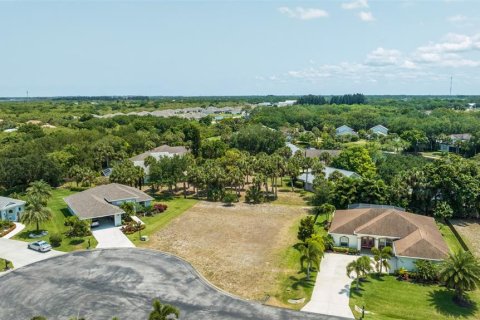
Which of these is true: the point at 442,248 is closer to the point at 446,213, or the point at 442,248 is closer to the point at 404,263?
the point at 404,263

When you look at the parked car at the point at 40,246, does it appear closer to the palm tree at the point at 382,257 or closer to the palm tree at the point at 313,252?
the palm tree at the point at 313,252

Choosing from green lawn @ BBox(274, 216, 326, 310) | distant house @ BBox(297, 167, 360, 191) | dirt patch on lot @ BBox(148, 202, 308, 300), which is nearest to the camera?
green lawn @ BBox(274, 216, 326, 310)

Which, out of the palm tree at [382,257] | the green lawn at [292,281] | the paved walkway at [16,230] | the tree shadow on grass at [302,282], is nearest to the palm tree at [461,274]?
the palm tree at [382,257]

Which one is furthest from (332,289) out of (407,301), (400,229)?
(400,229)

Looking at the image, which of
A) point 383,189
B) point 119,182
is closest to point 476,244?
point 383,189

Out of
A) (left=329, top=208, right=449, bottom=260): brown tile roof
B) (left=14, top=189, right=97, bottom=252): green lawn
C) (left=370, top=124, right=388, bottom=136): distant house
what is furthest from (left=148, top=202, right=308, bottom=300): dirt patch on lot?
(left=370, top=124, right=388, bottom=136): distant house

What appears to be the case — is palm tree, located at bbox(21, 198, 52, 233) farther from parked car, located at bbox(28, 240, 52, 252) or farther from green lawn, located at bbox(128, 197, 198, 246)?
green lawn, located at bbox(128, 197, 198, 246)
